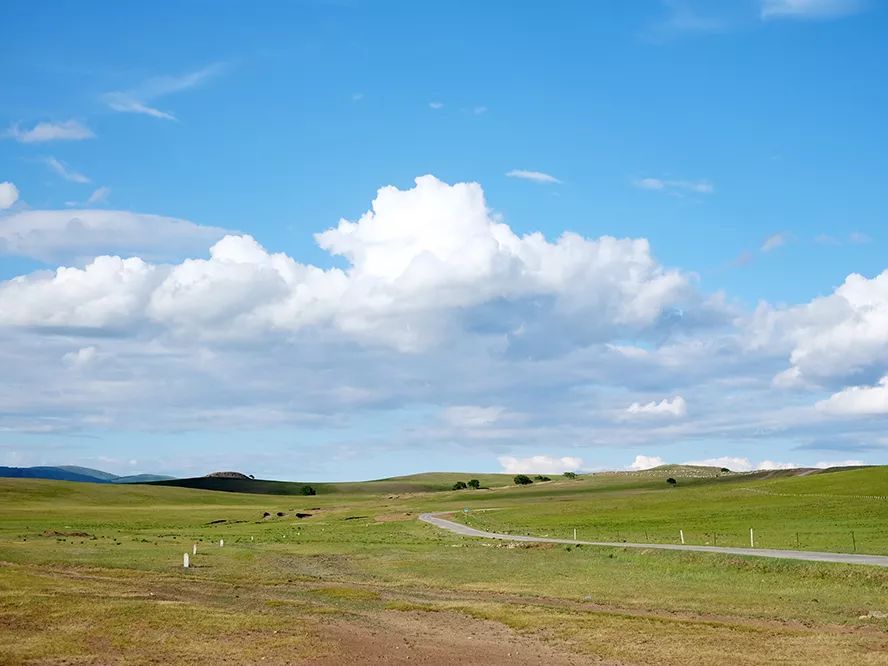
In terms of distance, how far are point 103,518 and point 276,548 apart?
7295cm

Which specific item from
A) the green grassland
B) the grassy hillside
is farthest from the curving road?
the grassy hillside

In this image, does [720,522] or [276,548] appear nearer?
[276,548]

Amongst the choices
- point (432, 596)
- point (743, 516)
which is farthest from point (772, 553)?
point (743, 516)

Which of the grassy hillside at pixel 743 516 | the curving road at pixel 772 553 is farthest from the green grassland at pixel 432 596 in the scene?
the curving road at pixel 772 553

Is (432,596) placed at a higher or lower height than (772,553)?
lower

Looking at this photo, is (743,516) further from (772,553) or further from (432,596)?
(432,596)

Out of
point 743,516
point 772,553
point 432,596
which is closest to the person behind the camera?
point 432,596

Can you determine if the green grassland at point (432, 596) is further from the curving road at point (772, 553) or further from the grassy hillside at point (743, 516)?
the curving road at point (772, 553)

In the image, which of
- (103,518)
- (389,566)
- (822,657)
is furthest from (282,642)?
(103,518)

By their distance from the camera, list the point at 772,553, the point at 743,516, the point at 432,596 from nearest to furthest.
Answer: the point at 432,596
the point at 772,553
the point at 743,516

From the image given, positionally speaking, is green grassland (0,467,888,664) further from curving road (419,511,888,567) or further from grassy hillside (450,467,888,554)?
curving road (419,511,888,567)

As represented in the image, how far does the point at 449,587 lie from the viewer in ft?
167

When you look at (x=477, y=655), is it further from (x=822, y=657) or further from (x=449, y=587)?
(x=449, y=587)

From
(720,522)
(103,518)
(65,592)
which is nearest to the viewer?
(65,592)
